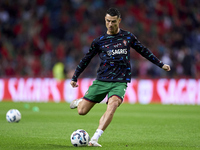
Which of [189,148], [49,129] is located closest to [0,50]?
[49,129]

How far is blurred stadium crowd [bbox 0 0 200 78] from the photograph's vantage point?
23.2 meters

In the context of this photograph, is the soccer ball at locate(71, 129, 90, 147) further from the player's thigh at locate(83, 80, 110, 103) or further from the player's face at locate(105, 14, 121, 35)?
the player's face at locate(105, 14, 121, 35)

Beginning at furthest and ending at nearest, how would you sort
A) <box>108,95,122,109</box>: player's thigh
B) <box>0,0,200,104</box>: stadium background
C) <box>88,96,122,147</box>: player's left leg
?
<box>0,0,200,104</box>: stadium background, <box>108,95,122,109</box>: player's thigh, <box>88,96,122,147</box>: player's left leg

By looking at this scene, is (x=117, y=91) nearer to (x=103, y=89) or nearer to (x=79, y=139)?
(x=103, y=89)

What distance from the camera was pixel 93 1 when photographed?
1049 inches

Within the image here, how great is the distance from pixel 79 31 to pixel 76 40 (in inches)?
26.1

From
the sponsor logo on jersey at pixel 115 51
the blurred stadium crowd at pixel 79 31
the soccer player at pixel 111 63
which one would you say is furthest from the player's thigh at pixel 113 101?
the blurred stadium crowd at pixel 79 31

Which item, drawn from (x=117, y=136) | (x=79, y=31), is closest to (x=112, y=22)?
(x=117, y=136)

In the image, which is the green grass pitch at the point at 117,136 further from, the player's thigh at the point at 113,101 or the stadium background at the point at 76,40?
the stadium background at the point at 76,40

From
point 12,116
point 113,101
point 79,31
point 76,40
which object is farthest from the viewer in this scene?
point 79,31

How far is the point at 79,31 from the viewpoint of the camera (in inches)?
996

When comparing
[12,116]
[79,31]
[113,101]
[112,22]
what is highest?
[79,31]

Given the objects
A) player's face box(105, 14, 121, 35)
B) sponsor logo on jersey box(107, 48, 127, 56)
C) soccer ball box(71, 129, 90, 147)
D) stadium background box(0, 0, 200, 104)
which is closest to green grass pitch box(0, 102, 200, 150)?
soccer ball box(71, 129, 90, 147)

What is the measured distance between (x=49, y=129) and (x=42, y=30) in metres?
16.4
